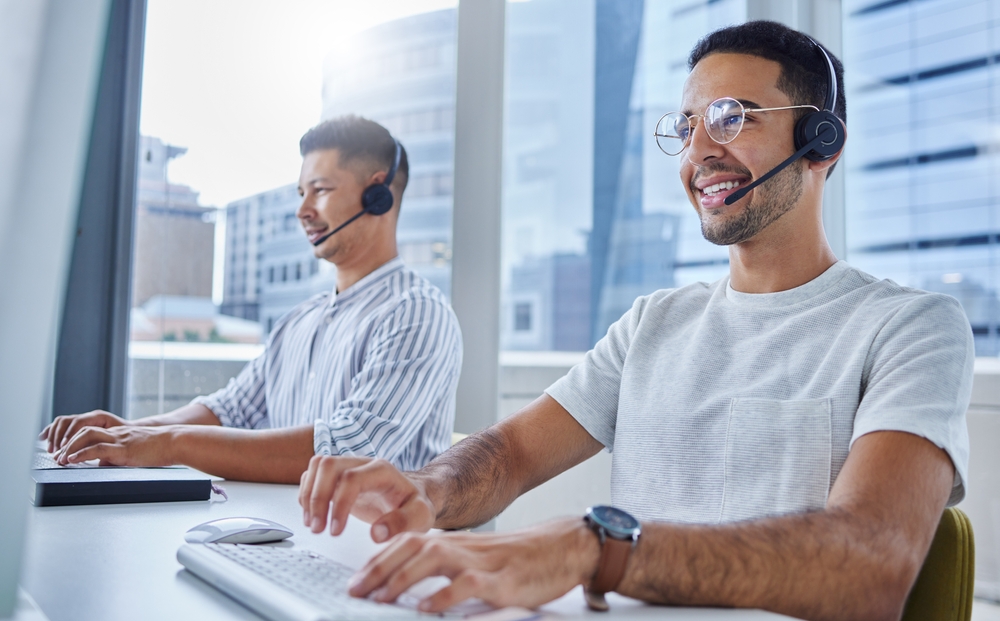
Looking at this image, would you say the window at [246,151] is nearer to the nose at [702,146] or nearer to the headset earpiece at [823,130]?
the nose at [702,146]

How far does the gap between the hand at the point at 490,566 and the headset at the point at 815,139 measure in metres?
0.79

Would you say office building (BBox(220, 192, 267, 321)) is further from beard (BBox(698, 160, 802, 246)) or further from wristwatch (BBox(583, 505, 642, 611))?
wristwatch (BBox(583, 505, 642, 611))

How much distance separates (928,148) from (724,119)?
1.13 metres

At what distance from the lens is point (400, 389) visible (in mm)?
1813

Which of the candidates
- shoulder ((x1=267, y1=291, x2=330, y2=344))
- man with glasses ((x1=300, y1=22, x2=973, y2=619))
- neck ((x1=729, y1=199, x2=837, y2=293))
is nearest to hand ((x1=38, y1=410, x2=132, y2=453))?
shoulder ((x1=267, y1=291, x2=330, y2=344))

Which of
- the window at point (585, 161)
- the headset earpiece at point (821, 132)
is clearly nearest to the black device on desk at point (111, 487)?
the headset earpiece at point (821, 132)

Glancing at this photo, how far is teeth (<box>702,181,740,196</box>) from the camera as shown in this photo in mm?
1412

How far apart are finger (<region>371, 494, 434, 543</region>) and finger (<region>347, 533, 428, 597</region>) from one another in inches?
8.9

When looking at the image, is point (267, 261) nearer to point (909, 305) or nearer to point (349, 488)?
point (349, 488)

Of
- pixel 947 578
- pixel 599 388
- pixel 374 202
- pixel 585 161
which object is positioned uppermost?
pixel 585 161

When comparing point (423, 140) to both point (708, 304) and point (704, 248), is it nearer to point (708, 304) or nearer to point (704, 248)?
point (704, 248)

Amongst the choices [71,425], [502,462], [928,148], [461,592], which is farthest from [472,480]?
[928,148]

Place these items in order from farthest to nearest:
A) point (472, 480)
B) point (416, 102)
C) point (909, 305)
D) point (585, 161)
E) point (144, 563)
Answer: point (585, 161) < point (416, 102) < point (472, 480) < point (909, 305) < point (144, 563)

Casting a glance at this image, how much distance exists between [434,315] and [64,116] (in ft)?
4.75
